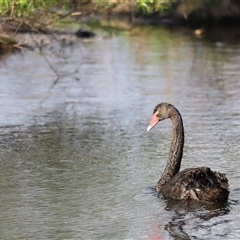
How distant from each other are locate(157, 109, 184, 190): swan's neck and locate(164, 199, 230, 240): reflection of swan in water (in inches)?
24.6

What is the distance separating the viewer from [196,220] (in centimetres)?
862

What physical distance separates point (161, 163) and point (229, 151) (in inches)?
45.4

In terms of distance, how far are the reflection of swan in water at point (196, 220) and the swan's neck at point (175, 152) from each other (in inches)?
24.6

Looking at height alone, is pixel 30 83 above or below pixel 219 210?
below

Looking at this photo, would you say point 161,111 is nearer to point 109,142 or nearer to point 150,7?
point 109,142

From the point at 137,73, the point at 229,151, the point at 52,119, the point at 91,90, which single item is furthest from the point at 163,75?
the point at 229,151

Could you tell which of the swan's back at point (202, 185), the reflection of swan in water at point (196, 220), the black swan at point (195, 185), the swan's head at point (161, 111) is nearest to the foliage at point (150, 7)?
the swan's head at point (161, 111)

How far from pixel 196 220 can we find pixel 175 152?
1.69m

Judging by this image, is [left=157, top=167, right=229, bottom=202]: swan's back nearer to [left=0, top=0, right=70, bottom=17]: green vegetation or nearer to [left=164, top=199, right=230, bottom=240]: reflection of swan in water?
[left=164, top=199, right=230, bottom=240]: reflection of swan in water

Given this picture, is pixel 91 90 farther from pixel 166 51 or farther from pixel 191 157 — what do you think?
pixel 166 51

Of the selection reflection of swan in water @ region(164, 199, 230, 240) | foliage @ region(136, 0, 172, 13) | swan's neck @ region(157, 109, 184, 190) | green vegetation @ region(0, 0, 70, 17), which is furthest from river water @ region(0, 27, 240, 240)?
green vegetation @ region(0, 0, 70, 17)

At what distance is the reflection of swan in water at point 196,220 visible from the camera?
8094 millimetres

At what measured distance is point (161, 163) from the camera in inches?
446

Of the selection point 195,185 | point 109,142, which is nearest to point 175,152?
point 195,185
